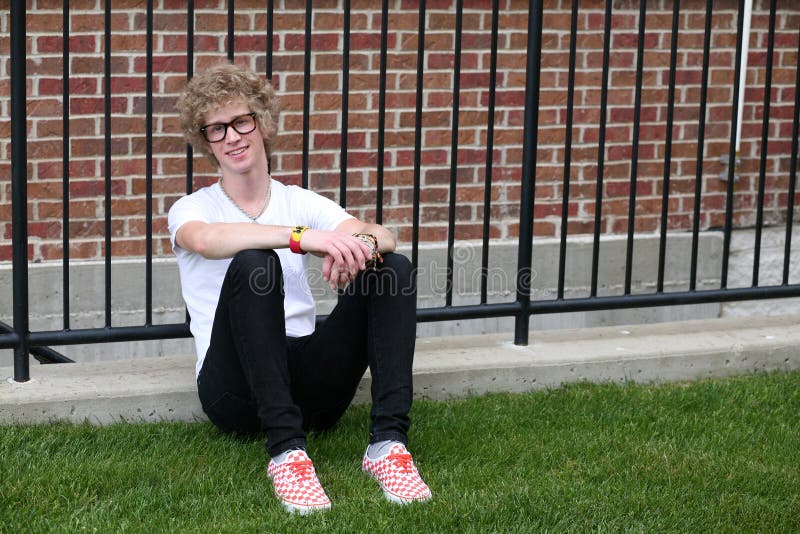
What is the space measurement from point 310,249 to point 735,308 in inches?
138

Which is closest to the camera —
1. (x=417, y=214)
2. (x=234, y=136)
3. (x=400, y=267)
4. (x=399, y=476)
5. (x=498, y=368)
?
(x=399, y=476)

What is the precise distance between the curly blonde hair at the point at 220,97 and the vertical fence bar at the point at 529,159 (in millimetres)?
927

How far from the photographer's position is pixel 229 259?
133 inches

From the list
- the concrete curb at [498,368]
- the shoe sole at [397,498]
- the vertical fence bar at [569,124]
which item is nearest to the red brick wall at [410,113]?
the vertical fence bar at [569,124]

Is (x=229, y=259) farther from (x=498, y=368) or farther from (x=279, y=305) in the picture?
(x=498, y=368)

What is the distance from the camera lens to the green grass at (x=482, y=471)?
2.90m

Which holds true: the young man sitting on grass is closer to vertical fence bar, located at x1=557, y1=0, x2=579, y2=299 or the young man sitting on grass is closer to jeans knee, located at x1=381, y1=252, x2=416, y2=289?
jeans knee, located at x1=381, y1=252, x2=416, y2=289

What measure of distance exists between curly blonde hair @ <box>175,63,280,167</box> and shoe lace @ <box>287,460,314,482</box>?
0.88m

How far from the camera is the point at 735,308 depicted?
241 inches

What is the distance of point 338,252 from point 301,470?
1.76 feet

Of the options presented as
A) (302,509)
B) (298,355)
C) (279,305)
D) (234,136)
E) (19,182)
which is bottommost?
(302,509)

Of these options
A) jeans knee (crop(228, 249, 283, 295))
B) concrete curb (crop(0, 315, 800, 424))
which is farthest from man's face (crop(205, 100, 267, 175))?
concrete curb (crop(0, 315, 800, 424))

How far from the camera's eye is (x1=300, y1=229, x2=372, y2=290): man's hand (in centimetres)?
311

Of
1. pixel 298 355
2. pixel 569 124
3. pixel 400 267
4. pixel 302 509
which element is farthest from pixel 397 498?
pixel 569 124
